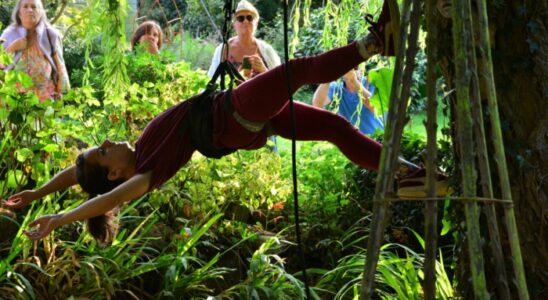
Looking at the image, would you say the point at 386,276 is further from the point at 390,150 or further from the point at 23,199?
the point at 390,150

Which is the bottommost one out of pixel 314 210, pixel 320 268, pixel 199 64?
pixel 320 268

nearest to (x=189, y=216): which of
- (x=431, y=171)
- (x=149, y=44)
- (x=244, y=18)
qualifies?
(x=244, y=18)

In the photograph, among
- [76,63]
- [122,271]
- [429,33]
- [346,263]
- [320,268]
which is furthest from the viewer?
[76,63]

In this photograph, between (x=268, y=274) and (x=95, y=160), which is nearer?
(x=95, y=160)

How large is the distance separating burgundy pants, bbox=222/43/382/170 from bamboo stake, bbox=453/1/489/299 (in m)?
0.91

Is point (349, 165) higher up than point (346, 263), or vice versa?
point (349, 165)

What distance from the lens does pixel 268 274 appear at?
3576 mm

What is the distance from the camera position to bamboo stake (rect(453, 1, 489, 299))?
1.41 metres

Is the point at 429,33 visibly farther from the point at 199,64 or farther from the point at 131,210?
the point at 199,64

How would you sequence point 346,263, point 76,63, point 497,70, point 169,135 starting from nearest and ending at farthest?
point 497,70 → point 169,135 → point 346,263 → point 76,63

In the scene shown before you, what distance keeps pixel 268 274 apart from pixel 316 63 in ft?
4.85

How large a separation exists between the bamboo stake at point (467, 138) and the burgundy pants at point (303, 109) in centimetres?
91

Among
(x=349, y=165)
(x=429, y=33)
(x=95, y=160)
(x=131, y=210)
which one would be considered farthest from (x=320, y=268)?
(x=429, y=33)

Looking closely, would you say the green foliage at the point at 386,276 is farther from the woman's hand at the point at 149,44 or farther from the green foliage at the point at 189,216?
the woman's hand at the point at 149,44
